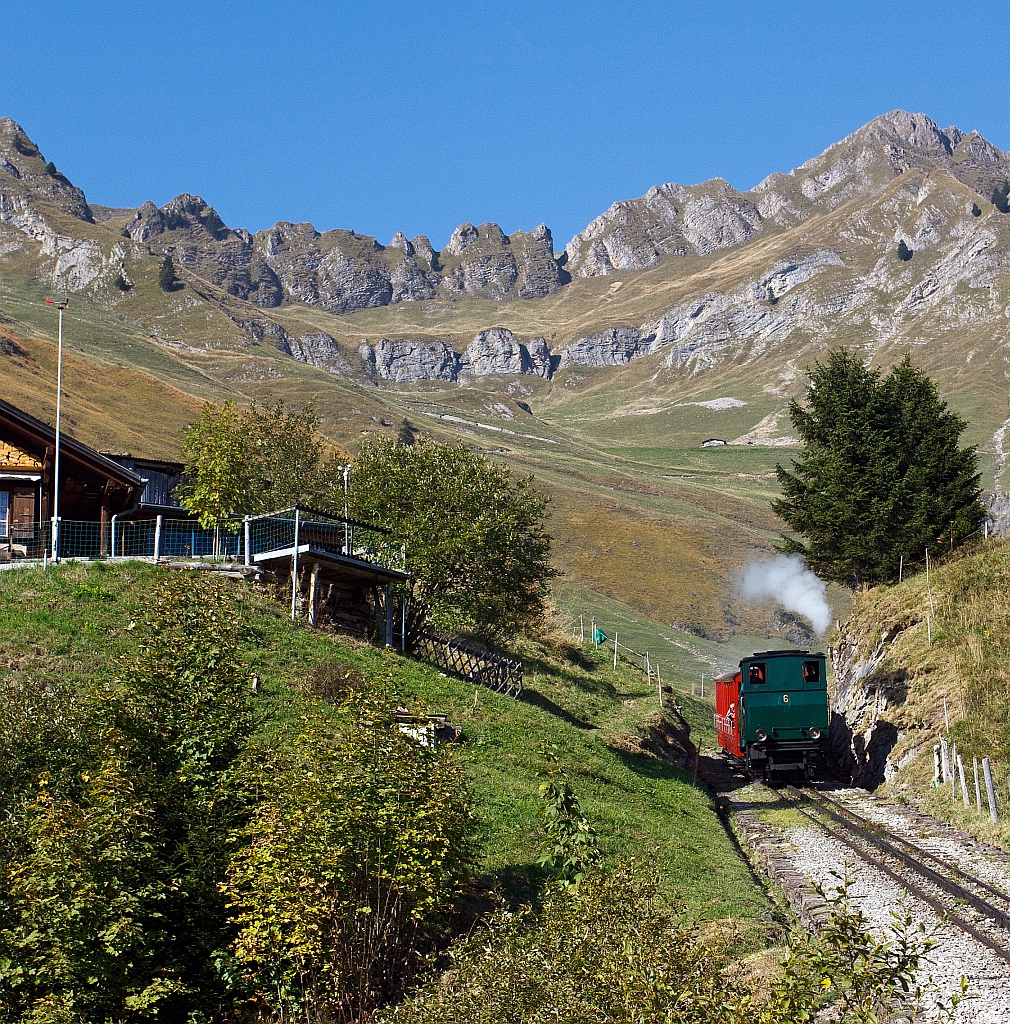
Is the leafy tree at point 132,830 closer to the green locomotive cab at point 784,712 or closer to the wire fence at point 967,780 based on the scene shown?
the wire fence at point 967,780

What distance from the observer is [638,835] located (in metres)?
20.2

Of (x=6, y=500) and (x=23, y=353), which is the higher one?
(x=23, y=353)

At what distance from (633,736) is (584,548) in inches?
3012

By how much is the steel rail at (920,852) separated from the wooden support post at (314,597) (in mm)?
15083

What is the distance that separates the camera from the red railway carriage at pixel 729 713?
105 ft

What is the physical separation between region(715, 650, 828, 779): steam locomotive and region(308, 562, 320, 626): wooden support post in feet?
43.8

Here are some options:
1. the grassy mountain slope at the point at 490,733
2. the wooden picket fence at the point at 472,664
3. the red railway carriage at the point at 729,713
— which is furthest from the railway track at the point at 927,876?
the wooden picket fence at the point at 472,664

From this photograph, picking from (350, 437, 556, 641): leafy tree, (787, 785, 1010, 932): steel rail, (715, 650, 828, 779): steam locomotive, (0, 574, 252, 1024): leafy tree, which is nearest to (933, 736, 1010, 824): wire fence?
(787, 785, 1010, 932): steel rail

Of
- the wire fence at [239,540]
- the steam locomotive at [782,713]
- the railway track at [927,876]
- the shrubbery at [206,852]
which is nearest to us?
the shrubbery at [206,852]

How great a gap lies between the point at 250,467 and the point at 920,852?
109 feet

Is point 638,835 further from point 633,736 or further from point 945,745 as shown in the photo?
point 633,736

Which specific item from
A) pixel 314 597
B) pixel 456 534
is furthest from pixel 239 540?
pixel 314 597

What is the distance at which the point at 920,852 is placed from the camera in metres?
18.3

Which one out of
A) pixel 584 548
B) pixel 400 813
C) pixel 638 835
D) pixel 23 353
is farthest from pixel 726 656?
pixel 23 353
